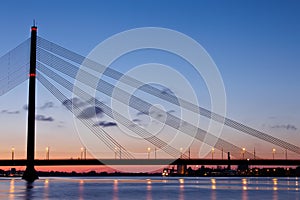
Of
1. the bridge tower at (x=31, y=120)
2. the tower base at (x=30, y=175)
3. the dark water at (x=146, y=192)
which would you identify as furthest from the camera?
the tower base at (x=30, y=175)

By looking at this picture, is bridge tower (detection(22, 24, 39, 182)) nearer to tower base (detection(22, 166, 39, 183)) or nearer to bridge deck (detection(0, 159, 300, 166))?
tower base (detection(22, 166, 39, 183))

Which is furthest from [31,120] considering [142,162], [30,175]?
[142,162]

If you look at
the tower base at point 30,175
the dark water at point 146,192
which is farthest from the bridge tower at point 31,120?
the dark water at point 146,192

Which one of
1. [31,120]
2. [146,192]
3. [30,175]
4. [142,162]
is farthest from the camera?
[142,162]

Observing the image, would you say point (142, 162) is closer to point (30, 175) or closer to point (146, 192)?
point (30, 175)

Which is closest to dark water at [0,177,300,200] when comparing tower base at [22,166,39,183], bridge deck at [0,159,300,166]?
tower base at [22,166,39,183]

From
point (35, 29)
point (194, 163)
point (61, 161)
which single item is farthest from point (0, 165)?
point (194, 163)

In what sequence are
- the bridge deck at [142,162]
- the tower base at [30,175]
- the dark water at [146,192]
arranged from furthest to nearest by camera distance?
the bridge deck at [142,162] < the tower base at [30,175] < the dark water at [146,192]

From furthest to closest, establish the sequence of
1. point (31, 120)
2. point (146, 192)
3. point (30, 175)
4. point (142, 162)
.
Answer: point (142, 162) → point (30, 175) → point (31, 120) → point (146, 192)

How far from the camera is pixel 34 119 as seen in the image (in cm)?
6719

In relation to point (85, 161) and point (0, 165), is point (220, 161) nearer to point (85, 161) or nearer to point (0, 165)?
point (85, 161)

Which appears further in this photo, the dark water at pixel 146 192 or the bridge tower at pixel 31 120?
the bridge tower at pixel 31 120

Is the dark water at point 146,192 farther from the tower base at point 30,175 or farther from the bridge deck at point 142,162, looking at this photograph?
the bridge deck at point 142,162

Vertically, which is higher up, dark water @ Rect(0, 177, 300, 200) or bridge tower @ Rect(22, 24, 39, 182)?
bridge tower @ Rect(22, 24, 39, 182)
